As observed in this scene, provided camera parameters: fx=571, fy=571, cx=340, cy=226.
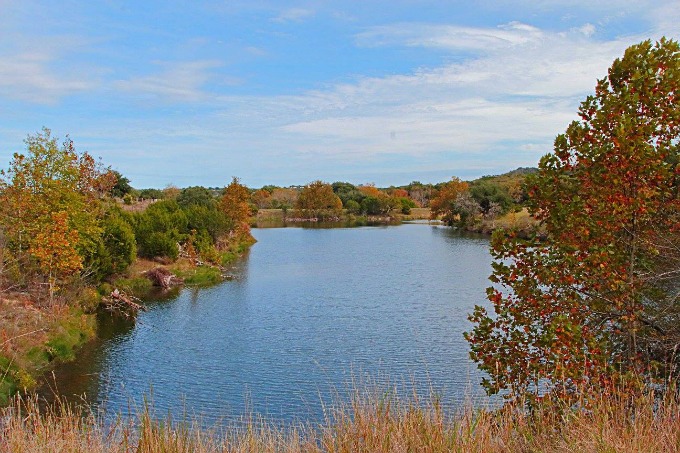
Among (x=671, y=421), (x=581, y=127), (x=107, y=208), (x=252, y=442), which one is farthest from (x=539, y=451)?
(x=107, y=208)

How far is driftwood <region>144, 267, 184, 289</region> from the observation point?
36.2m

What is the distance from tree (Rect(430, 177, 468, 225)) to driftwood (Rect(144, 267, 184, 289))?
Answer: 61.8m

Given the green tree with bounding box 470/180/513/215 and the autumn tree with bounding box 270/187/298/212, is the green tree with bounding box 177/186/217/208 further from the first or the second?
the autumn tree with bounding box 270/187/298/212

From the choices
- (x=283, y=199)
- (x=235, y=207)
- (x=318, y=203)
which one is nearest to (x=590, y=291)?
(x=235, y=207)

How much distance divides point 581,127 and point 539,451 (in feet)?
17.7

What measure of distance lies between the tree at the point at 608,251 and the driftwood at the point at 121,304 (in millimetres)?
23409

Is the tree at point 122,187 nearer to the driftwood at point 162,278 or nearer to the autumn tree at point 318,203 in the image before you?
the driftwood at point 162,278

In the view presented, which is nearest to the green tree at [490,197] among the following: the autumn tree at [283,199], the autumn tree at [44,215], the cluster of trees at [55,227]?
the autumn tree at [283,199]

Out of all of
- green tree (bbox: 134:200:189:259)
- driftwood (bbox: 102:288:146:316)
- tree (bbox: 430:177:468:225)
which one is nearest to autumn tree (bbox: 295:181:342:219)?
tree (bbox: 430:177:468:225)

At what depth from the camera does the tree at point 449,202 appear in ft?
312

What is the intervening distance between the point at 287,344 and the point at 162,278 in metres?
16.6

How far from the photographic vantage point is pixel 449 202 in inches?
3922

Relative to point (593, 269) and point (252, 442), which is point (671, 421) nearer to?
point (593, 269)

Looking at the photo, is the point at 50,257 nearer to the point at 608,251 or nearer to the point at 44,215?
the point at 44,215
